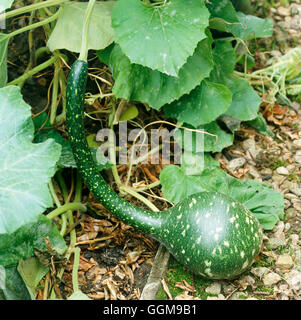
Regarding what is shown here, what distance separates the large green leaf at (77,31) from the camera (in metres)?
1.71

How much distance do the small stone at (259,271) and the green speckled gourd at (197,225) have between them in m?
0.11

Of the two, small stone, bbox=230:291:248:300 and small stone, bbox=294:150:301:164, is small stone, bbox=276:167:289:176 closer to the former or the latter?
small stone, bbox=294:150:301:164

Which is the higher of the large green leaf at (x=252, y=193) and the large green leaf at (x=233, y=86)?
the large green leaf at (x=233, y=86)

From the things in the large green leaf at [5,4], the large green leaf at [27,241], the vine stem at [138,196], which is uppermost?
the large green leaf at [5,4]

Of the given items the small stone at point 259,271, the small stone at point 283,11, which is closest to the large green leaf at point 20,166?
the small stone at point 259,271

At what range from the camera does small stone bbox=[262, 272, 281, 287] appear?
61.0 inches

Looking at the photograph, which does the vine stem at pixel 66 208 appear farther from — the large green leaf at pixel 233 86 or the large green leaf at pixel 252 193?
the large green leaf at pixel 233 86

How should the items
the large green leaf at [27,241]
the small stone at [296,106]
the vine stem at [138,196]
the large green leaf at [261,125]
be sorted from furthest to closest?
the small stone at [296,106], the large green leaf at [261,125], the vine stem at [138,196], the large green leaf at [27,241]

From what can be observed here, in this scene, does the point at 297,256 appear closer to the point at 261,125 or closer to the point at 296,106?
the point at 261,125

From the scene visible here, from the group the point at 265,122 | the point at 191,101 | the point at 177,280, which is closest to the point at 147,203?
the point at 177,280

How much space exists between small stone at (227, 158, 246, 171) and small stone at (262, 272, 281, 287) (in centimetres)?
55

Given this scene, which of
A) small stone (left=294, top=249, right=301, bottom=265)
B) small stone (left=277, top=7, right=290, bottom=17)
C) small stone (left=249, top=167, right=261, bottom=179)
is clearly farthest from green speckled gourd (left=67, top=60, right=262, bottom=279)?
small stone (left=277, top=7, right=290, bottom=17)

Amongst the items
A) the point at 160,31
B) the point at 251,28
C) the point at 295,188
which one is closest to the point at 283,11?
the point at 251,28

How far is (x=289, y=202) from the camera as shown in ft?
5.96
